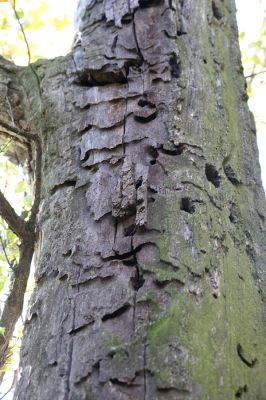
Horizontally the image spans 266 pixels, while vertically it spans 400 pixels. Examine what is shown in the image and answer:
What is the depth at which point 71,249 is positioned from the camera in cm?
145

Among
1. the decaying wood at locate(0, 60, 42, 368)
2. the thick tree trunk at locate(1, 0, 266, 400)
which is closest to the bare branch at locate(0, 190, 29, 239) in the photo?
the decaying wood at locate(0, 60, 42, 368)

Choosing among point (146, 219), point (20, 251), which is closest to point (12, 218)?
point (20, 251)

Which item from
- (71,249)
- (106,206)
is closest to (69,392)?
(71,249)

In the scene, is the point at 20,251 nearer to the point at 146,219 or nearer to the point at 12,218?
the point at 12,218

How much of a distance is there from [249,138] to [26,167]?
3.41ft

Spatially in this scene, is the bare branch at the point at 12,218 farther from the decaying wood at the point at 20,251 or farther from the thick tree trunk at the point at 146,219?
the thick tree trunk at the point at 146,219

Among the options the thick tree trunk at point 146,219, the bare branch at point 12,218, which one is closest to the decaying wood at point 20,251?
the bare branch at point 12,218

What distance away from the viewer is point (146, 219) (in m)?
1.39

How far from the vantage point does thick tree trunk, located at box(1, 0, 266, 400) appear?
46.7 inches

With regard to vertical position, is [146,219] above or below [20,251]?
below

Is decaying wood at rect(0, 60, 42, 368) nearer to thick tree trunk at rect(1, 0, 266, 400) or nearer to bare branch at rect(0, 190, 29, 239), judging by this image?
bare branch at rect(0, 190, 29, 239)

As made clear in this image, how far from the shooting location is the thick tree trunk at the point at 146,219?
46.7 inches

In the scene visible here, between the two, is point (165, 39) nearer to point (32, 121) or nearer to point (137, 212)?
point (32, 121)

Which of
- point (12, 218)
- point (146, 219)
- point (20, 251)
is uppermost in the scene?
point (12, 218)
